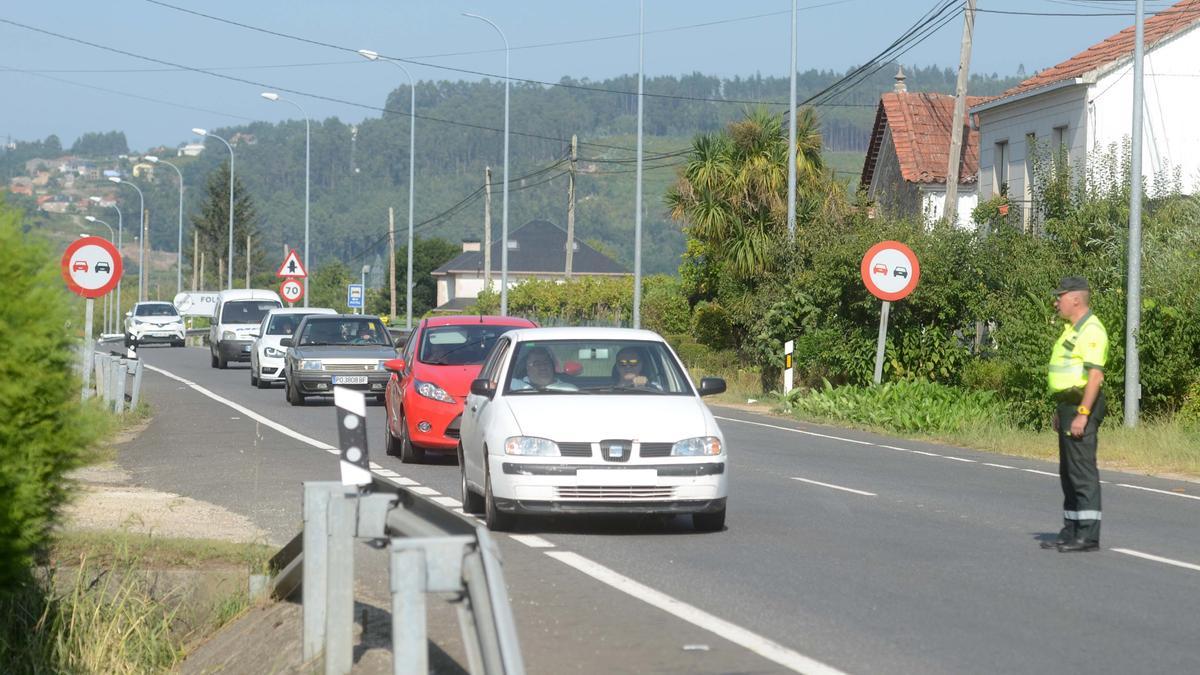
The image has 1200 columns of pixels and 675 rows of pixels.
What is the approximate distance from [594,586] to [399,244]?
7417 inches

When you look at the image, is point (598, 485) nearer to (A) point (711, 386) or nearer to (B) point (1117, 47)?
(A) point (711, 386)

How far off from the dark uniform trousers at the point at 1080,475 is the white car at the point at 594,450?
2.40 meters

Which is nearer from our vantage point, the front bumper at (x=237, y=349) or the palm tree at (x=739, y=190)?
the palm tree at (x=739, y=190)

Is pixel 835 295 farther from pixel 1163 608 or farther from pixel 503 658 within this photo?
pixel 503 658

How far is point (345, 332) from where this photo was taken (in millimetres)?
30016

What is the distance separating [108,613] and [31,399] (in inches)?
95.3

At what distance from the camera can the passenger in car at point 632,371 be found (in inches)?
516

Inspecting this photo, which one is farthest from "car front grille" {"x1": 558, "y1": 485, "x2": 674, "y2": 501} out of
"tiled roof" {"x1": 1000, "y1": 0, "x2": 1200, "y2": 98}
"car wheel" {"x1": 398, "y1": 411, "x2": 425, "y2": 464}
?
"tiled roof" {"x1": 1000, "y1": 0, "x2": 1200, "y2": 98}

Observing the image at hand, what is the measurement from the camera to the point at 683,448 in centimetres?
1201

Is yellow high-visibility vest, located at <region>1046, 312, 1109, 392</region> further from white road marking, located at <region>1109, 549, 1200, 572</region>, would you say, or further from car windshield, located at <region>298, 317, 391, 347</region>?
car windshield, located at <region>298, 317, 391, 347</region>

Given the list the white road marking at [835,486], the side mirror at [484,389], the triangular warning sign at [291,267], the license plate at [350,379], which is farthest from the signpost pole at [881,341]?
the triangular warning sign at [291,267]

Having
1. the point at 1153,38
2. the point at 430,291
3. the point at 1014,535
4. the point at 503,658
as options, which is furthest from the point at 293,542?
the point at 430,291

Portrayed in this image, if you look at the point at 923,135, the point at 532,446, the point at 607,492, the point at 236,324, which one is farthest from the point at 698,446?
the point at 923,135

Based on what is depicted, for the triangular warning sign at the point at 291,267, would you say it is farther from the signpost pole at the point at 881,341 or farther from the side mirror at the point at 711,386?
the side mirror at the point at 711,386
